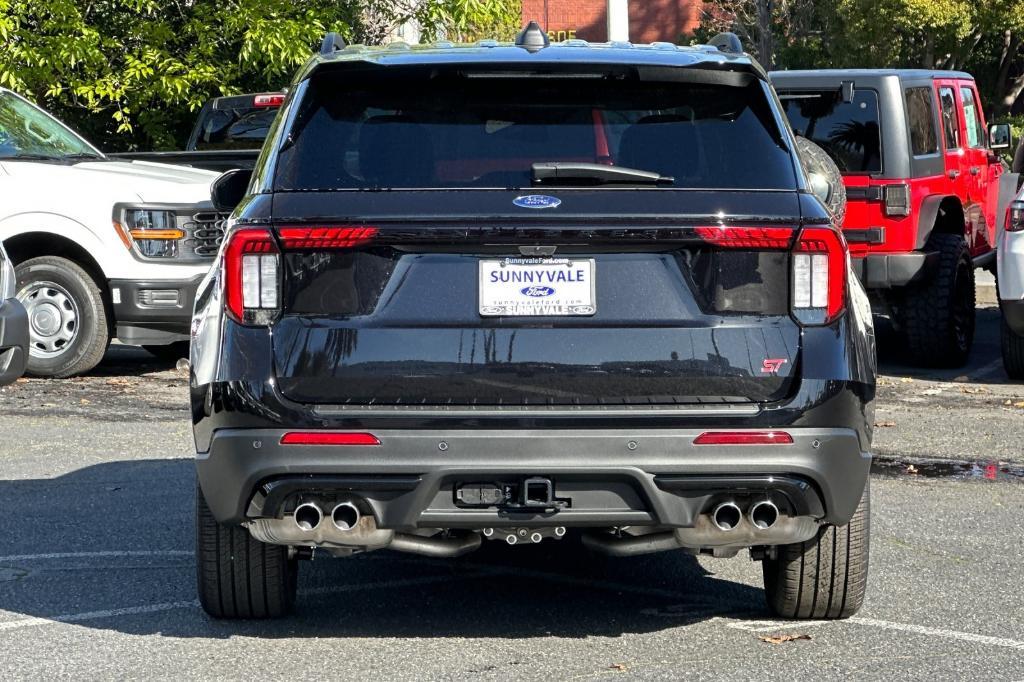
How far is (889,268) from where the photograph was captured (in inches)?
458

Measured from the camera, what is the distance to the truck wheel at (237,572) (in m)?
5.09

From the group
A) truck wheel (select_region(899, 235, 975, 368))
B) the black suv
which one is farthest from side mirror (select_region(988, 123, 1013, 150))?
the black suv

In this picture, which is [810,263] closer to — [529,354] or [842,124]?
[529,354]

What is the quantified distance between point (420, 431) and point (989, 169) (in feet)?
33.4

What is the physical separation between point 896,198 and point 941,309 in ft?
2.90

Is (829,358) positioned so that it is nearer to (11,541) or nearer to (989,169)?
(11,541)

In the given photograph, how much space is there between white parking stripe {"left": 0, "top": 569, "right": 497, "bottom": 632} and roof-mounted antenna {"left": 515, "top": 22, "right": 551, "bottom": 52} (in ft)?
6.22

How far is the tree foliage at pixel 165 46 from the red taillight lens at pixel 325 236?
40.4ft

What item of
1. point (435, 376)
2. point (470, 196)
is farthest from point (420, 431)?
point (470, 196)

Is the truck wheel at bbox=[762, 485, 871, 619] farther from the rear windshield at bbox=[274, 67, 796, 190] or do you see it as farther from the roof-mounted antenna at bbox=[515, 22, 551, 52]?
the roof-mounted antenna at bbox=[515, 22, 551, 52]

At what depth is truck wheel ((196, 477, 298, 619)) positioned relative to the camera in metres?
5.09

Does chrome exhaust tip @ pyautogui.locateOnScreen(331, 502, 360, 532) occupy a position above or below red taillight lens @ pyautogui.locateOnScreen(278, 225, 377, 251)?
below

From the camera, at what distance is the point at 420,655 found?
196 inches

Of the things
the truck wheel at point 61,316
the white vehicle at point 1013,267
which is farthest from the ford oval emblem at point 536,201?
the truck wheel at point 61,316
